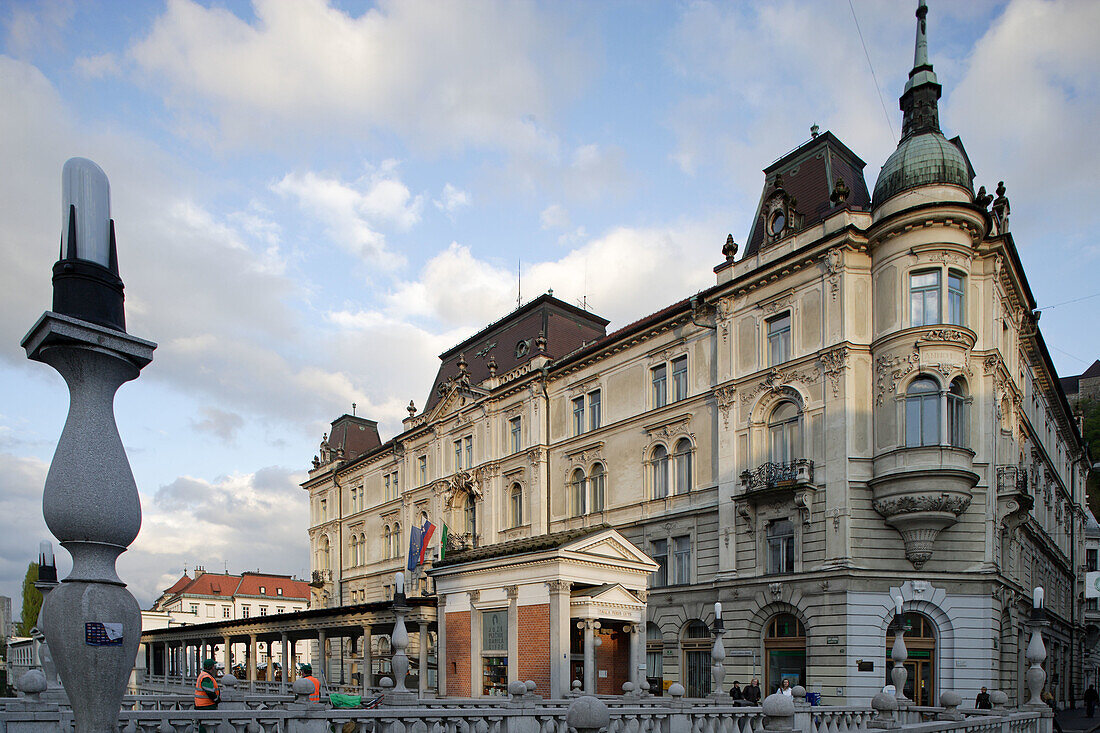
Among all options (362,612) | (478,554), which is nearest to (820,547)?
(478,554)

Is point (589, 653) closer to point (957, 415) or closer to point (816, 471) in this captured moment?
point (816, 471)

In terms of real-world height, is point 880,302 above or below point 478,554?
above

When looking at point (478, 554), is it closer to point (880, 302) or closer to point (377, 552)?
point (880, 302)

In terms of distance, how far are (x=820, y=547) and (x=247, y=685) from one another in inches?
1110

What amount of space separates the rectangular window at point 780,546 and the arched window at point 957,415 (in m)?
6.21

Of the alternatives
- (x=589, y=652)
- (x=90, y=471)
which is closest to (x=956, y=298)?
(x=589, y=652)

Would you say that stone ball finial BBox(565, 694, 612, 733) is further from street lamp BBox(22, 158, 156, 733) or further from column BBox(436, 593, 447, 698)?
column BBox(436, 593, 447, 698)

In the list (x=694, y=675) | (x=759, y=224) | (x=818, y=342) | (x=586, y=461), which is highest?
(x=759, y=224)

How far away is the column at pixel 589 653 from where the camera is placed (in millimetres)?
22391

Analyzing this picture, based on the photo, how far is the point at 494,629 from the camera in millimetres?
24609

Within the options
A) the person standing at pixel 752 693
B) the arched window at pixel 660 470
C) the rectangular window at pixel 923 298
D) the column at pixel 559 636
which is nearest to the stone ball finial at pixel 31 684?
the column at pixel 559 636

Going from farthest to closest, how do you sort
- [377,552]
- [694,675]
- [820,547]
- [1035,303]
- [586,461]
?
[377,552]
[586,461]
[1035,303]
[694,675]
[820,547]

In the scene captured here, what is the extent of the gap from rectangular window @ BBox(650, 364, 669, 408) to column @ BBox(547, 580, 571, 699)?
14718 millimetres

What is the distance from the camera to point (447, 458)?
49844 millimetres
